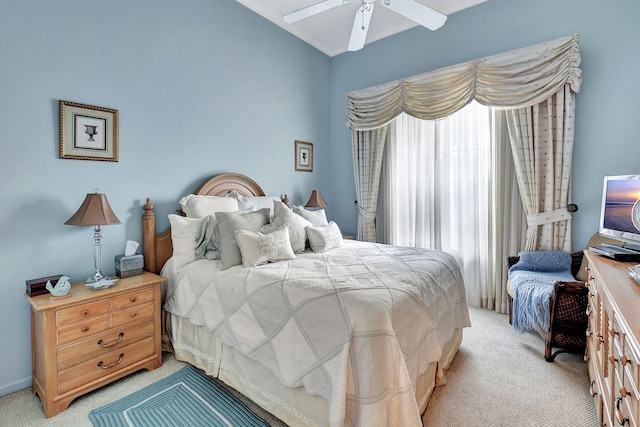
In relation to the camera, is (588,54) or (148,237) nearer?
(148,237)

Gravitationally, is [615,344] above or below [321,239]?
below

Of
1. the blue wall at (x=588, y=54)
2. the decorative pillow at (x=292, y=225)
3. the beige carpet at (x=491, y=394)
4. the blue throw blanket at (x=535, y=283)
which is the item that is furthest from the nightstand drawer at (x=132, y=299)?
the blue wall at (x=588, y=54)

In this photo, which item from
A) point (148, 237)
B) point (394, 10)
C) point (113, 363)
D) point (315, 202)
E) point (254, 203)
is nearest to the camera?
point (113, 363)

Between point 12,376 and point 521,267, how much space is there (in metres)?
3.99

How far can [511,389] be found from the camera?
200 centimetres

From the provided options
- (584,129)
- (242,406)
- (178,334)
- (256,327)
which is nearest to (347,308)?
(256,327)

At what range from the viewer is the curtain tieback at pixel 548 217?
2.87 meters

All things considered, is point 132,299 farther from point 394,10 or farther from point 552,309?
point 552,309

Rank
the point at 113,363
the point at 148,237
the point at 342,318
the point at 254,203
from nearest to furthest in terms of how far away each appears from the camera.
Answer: the point at 342,318 → the point at 113,363 → the point at 148,237 → the point at 254,203

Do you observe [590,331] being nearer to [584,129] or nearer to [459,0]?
[584,129]

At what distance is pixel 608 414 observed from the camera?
1347 mm

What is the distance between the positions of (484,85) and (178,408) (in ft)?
12.3

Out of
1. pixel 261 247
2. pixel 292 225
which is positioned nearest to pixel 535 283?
pixel 292 225

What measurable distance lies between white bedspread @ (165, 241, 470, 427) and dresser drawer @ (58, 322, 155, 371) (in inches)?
10.5
